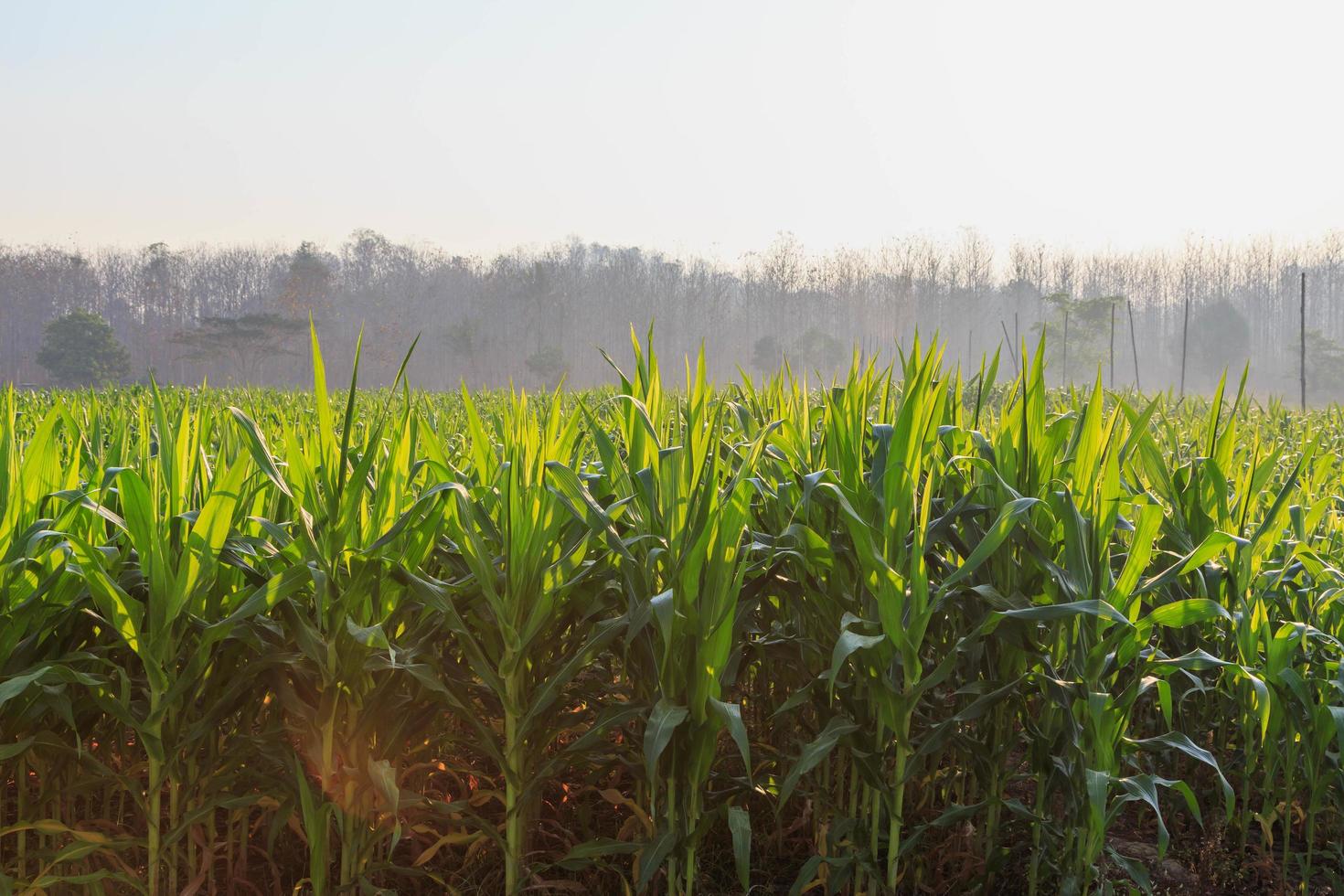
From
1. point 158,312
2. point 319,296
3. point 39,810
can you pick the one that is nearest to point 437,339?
point 319,296

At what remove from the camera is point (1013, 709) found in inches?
77.9

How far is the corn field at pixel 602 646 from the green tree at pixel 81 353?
135 feet

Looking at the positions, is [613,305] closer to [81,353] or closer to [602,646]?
[81,353]

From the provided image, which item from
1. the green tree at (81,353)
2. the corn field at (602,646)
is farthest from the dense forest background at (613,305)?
the corn field at (602,646)

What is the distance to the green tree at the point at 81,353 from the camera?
37.1 meters

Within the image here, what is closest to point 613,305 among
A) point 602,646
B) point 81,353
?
point 81,353

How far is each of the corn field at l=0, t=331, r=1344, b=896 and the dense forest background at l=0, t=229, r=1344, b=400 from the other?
44512mm

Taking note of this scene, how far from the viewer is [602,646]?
175 centimetres

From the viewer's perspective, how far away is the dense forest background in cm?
5328

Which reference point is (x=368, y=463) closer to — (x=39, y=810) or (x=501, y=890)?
(x=501, y=890)

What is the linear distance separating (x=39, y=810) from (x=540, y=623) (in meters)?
1.25

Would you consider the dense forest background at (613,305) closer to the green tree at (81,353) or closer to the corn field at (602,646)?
the green tree at (81,353)

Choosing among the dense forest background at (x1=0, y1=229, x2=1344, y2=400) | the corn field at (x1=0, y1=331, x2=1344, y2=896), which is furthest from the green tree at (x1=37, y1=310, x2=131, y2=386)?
the corn field at (x1=0, y1=331, x2=1344, y2=896)

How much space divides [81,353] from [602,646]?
4319 centimetres
